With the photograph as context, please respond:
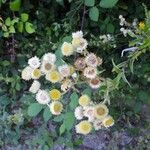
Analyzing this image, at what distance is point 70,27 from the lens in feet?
5.85

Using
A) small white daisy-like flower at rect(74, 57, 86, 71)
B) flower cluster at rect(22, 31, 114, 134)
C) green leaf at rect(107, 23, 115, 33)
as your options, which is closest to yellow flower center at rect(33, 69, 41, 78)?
flower cluster at rect(22, 31, 114, 134)

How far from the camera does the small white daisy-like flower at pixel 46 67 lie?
131 centimetres

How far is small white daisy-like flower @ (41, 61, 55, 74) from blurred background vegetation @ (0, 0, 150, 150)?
408 mm

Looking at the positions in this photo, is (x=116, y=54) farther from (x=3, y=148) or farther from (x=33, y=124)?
(x=3, y=148)

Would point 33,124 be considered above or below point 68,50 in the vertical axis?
below

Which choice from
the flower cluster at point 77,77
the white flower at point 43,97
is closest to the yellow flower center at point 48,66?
the flower cluster at point 77,77

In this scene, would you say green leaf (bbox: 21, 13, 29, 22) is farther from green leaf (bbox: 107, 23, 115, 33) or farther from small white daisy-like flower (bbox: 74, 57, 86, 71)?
small white daisy-like flower (bbox: 74, 57, 86, 71)

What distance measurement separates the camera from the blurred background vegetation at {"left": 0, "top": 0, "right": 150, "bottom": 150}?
1784mm

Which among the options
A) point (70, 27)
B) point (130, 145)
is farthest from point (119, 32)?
point (130, 145)

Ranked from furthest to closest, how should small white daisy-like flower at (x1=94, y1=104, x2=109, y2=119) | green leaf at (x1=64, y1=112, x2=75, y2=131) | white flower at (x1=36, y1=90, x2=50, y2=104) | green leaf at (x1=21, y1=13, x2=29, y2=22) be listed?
green leaf at (x1=21, y1=13, x2=29, y2=22) < green leaf at (x1=64, y1=112, x2=75, y2=131) < white flower at (x1=36, y1=90, x2=50, y2=104) < small white daisy-like flower at (x1=94, y1=104, x2=109, y2=119)

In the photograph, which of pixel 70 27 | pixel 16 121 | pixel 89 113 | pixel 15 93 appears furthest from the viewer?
pixel 15 93

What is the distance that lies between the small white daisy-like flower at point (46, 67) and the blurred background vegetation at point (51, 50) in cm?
41

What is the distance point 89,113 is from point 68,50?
21 centimetres

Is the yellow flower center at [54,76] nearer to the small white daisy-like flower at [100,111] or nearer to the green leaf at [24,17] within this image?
the small white daisy-like flower at [100,111]
